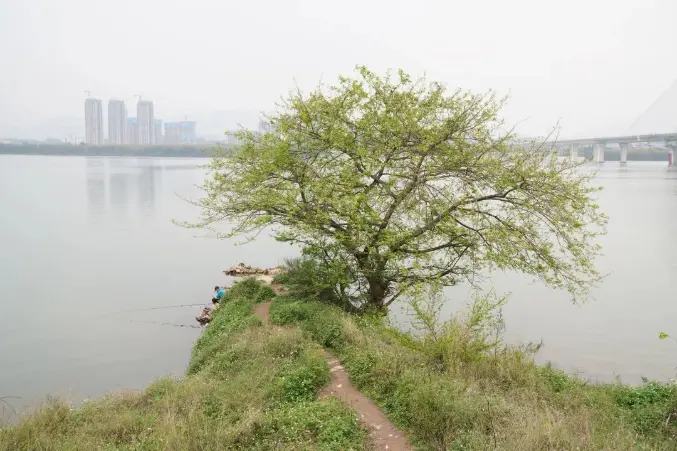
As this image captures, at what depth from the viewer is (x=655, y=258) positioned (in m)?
24.5

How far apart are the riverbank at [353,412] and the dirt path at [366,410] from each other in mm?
115

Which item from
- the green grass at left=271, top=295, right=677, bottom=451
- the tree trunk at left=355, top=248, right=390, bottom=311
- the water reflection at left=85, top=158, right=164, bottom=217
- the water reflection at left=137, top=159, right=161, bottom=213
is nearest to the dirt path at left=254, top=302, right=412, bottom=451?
the green grass at left=271, top=295, right=677, bottom=451

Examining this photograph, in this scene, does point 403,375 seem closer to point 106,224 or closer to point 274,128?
point 274,128

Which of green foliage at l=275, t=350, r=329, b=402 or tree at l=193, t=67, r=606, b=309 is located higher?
tree at l=193, t=67, r=606, b=309

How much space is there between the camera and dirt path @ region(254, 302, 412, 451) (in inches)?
244

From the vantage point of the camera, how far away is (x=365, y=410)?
7012 mm

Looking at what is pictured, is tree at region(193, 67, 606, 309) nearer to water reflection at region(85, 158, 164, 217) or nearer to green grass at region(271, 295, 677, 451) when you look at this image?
green grass at region(271, 295, 677, 451)

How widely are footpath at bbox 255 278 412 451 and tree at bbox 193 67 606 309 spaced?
3.55 m

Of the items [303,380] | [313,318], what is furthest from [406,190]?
[303,380]

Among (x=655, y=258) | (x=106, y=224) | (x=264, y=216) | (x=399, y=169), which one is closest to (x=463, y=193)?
(x=399, y=169)

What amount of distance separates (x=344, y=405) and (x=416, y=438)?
1.18 m

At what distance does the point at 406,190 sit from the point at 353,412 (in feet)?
20.6

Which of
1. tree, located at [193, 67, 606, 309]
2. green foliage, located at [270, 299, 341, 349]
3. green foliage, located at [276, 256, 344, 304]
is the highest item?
tree, located at [193, 67, 606, 309]

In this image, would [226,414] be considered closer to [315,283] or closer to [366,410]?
[366,410]
